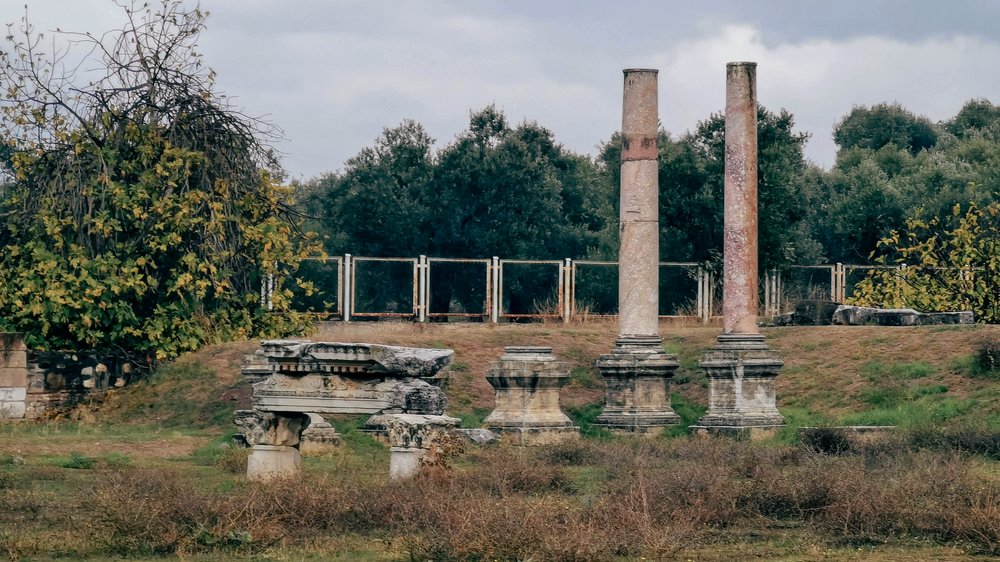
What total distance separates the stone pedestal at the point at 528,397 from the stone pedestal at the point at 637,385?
0.88 meters

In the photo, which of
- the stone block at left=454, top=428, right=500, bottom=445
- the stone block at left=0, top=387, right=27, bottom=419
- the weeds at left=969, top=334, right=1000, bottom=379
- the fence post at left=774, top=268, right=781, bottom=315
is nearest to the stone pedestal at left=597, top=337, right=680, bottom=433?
the stone block at left=454, top=428, right=500, bottom=445

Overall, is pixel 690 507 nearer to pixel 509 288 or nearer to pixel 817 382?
pixel 817 382

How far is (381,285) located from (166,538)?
3005cm

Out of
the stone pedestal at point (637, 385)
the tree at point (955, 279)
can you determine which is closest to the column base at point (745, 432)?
the stone pedestal at point (637, 385)

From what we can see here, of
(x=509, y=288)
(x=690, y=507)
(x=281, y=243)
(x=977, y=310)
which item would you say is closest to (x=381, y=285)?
(x=509, y=288)

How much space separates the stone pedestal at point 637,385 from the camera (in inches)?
882

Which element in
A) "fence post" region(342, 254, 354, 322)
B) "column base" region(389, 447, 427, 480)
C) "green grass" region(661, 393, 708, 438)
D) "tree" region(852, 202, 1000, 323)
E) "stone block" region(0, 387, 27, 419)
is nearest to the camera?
"column base" region(389, 447, 427, 480)

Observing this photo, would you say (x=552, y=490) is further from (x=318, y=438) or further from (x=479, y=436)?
(x=318, y=438)

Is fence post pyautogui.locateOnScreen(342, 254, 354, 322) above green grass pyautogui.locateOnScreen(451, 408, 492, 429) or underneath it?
above

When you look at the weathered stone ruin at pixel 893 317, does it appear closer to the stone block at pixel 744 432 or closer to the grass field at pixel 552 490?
the grass field at pixel 552 490

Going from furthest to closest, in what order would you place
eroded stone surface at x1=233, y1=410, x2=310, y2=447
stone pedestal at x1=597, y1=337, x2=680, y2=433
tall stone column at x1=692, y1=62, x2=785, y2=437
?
stone pedestal at x1=597, y1=337, x2=680, y2=433, tall stone column at x1=692, y1=62, x2=785, y2=437, eroded stone surface at x1=233, y1=410, x2=310, y2=447

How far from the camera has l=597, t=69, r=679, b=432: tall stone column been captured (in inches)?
888

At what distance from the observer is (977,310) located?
2859cm

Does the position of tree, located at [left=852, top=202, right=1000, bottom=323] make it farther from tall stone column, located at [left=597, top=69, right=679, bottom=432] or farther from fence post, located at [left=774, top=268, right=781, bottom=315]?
tall stone column, located at [left=597, top=69, right=679, bottom=432]
